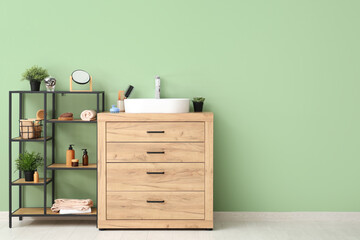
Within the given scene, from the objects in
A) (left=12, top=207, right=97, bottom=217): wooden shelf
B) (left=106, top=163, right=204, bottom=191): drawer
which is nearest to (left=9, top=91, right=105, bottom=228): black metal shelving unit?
(left=12, top=207, right=97, bottom=217): wooden shelf

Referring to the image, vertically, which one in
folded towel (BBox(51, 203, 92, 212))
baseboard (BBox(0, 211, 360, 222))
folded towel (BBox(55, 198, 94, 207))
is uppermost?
folded towel (BBox(55, 198, 94, 207))

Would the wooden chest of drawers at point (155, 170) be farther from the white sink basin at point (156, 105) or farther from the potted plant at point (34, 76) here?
the potted plant at point (34, 76)

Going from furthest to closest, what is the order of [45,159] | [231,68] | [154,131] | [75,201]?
[231,68] → [75,201] → [45,159] → [154,131]

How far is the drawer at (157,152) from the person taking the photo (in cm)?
336

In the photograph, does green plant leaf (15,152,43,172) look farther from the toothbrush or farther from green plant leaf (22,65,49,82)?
the toothbrush

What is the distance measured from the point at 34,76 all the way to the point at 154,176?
1260mm

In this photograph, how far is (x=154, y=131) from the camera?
3344mm

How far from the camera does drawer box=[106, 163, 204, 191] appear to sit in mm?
3365

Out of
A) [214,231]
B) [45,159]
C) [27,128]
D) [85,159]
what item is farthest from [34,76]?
[214,231]

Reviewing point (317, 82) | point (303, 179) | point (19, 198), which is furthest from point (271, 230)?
point (19, 198)

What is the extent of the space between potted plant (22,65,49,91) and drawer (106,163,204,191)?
88 cm

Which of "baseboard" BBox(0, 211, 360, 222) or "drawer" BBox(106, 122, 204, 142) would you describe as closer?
"drawer" BBox(106, 122, 204, 142)

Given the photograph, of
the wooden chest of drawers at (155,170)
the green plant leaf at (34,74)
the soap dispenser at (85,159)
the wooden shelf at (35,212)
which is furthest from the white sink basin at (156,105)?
the wooden shelf at (35,212)

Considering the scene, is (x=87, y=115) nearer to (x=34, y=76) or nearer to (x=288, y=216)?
(x=34, y=76)
